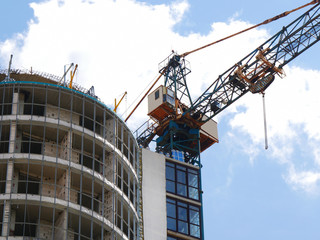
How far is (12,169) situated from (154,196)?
20.7m

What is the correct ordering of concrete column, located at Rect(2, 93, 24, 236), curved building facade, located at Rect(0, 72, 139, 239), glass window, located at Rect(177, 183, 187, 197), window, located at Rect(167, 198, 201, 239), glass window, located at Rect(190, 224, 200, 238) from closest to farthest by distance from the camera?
concrete column, located at Rect(2, 93, 24, 236)
curved building facade, located at Rect(0, 72, 139, 239)
window, located at Rect(167, 198, 201, 239)
glass window, located at Rect(190, 224, 200, 238)
glass window, located at Rect(177, 183, 187, 197)

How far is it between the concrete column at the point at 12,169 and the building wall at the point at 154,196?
17551 mm

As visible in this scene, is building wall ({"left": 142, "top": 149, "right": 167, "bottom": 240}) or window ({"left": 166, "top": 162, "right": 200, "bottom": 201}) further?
window ({"left": 166, "top": 162, "right": 200, "bottom": 201})

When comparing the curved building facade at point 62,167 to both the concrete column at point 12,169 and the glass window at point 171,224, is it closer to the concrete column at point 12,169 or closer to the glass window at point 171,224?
the concrete column at point 12,169

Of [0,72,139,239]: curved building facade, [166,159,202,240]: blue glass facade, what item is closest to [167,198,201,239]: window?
[166,159,202,240]: blue glass facade

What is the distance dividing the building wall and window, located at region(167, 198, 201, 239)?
113 centimetres

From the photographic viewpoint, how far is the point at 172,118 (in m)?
106

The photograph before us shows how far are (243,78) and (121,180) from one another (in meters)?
32.0

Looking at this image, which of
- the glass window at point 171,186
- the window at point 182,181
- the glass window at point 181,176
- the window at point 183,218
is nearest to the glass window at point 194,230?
the window at point 183,218

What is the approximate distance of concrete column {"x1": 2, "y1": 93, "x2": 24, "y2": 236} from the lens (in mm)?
68625

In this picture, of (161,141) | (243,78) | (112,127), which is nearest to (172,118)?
(161,141)

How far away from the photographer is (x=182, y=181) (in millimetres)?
93188

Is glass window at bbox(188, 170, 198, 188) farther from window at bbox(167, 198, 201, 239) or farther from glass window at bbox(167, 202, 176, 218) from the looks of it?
glass window at bbox(167, 202, 176, 218)

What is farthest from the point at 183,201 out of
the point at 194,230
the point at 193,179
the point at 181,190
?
the point at 193,179
